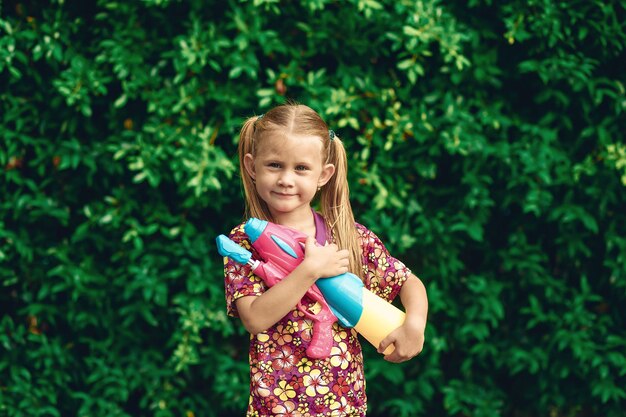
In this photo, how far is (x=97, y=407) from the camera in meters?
4.16

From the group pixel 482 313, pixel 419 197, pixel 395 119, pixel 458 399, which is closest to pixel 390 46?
pixel 395 119

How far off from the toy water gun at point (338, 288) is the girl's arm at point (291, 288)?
44 mm

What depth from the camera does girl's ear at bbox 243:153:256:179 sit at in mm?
2527

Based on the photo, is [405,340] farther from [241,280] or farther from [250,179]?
[250,179]

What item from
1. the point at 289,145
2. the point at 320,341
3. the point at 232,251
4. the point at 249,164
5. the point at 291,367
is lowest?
the point at 291,367

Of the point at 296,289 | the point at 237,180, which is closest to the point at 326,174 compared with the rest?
the point at 296,289

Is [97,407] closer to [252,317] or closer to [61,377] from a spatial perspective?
[61,377]

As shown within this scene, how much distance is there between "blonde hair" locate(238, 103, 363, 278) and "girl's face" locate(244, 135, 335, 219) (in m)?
0.03

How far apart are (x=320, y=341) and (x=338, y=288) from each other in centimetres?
16

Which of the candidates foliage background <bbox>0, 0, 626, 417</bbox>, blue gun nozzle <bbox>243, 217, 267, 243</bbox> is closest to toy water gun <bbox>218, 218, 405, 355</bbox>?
blue gun nozzle <bbox>243, 217, 267, 243</bbox>

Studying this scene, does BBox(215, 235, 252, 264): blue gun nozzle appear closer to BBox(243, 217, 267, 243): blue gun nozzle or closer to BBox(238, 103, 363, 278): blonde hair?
BBox(243, 217, 267, 243): blue gun nozzle

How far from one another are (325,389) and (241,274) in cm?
41

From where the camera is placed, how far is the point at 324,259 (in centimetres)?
235

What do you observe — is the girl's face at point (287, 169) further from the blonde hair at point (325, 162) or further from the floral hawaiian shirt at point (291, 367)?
the floral hawaiian shirt at point (291, 367)
